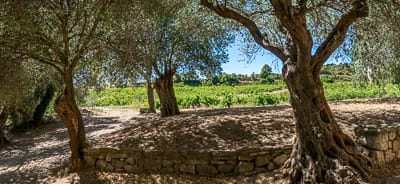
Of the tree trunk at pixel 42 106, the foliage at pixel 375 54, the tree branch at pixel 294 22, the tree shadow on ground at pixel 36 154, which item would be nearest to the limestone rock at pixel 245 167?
the tree branch at pixel 294 22

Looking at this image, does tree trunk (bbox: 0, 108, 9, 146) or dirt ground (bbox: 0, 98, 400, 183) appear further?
tree trunk (bbox: 0, 108, 9, 146)

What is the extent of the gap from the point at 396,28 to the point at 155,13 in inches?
227

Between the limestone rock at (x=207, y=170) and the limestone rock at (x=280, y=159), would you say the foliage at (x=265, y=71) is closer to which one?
the limestone rock at (x=280, y=159)

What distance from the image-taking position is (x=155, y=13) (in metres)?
9.10

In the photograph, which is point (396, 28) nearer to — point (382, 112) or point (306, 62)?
point (382, 112)

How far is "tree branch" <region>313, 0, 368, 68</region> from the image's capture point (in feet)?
19.4

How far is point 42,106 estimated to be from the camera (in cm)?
1741

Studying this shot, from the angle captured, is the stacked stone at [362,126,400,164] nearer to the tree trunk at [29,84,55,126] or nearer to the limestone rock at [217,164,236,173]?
the limestone rock at [217,164,236,173]

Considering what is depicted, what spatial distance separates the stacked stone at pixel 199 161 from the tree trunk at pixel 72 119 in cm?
84

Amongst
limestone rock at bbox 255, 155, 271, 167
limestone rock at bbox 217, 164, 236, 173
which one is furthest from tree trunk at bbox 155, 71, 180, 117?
limestone rock at bbox 255, 155, 271, 167

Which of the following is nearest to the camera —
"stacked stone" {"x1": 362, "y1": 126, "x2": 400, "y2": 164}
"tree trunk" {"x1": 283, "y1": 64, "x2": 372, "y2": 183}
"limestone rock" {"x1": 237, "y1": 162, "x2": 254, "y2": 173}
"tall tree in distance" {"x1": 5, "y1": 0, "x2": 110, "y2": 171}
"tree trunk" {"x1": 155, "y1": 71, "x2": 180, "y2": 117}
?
"tree trunk" {"x1": 283, "y1": 64, "x2": 372, "y2": 183}

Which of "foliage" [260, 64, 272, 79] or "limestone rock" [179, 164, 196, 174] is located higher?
"foliage" [260, 64, 272, 79]

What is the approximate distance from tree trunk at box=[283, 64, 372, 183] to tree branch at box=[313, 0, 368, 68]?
33 centimetres

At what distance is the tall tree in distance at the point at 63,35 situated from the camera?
626cm
